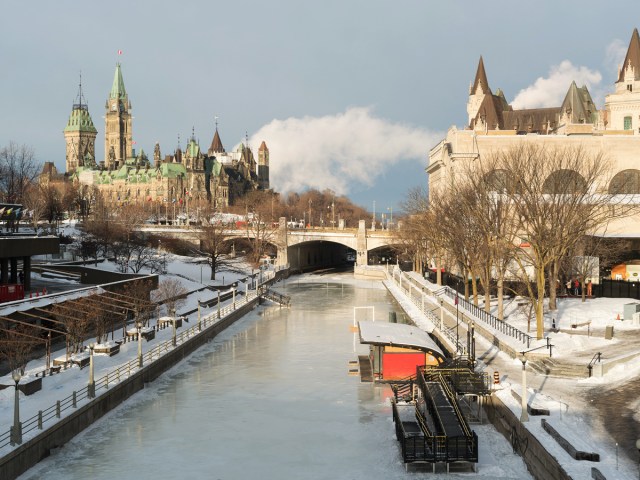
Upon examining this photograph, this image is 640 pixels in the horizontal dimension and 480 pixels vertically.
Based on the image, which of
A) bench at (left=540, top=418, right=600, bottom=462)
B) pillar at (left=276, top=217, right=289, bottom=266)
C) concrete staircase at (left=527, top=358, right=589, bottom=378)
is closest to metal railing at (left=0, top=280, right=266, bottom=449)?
bench at (left=540, top=418, right=600, bottom=462)

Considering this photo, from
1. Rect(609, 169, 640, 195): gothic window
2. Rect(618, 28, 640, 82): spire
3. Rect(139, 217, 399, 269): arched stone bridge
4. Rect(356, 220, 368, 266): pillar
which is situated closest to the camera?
Rect(609, 169, 640, 195): gothic window

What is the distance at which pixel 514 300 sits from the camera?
53.8 metres

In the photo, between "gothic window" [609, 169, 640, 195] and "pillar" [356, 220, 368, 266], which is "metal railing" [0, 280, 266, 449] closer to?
"gothic window" [609, 169, 640, 195]

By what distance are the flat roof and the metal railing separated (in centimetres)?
1038

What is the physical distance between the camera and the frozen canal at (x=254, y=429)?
2369 centimetres

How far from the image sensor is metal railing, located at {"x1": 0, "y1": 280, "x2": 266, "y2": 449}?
2369 cm

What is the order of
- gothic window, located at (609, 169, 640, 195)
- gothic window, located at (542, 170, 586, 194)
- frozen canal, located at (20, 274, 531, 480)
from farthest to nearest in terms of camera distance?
gothic window, located at (609, 169, 640, 195) < gothic window, located at (542, 170, 586, 194) < frozen canal, located at (20, 274, 531, 480)

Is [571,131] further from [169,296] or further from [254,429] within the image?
[254,429]

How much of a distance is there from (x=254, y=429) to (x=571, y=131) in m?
78.9

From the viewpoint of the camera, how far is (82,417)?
26.8 meters

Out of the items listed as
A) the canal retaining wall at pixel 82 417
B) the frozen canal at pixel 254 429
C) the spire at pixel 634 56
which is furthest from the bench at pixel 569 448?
the spire at pixel 634 56

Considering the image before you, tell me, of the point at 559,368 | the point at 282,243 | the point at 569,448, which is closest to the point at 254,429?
the point at 569,448

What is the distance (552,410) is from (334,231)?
94439mm

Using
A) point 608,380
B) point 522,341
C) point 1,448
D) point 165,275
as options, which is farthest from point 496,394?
point 165,275
